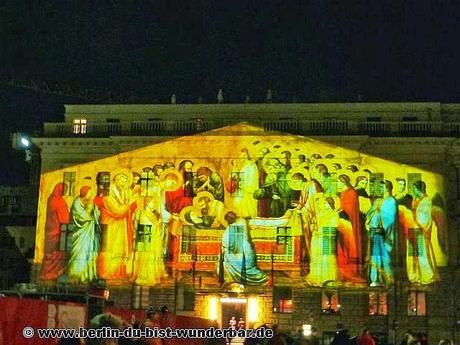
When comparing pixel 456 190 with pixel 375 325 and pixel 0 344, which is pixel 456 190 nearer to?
pixel 375 325

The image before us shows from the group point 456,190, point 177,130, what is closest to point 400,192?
point 456,190

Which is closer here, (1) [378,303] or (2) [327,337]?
(2) [327,337]

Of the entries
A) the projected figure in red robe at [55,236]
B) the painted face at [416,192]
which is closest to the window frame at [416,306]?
the painted face at [416,192]

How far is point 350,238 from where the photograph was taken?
4203 cm

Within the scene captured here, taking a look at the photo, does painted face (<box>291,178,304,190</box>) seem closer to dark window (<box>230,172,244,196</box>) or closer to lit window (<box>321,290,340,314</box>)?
dark window (<box>230,172,244,196</box>)

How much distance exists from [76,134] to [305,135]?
13974 mm

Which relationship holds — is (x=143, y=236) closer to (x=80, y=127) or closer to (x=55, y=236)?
(x=55, y=236)

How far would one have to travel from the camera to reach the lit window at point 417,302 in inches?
1655

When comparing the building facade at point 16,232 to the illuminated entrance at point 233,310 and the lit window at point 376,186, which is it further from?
the lit window at point 376,186

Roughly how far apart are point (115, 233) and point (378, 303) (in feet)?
50.9

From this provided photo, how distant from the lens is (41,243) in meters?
44.0

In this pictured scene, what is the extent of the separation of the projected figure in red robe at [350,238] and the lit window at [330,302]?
1.48 meters

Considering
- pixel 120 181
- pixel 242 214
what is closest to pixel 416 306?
pixel 242 214

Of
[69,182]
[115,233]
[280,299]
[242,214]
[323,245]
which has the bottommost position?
[280,299]
